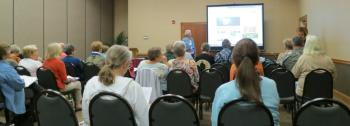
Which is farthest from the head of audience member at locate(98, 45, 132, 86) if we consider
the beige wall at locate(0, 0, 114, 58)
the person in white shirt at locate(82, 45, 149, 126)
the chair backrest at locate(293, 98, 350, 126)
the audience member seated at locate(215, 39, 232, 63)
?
the beige wall at locate(0, 0, 114, 58)

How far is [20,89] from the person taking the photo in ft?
12.7

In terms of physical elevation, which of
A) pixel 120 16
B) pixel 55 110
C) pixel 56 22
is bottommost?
pixel 55 110

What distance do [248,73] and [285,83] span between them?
2.53 m

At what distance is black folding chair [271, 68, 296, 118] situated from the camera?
439cm

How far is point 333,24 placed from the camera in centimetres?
706

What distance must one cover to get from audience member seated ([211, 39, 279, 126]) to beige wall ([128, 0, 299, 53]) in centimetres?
936

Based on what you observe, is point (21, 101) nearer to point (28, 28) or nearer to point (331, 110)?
point (331, 110)

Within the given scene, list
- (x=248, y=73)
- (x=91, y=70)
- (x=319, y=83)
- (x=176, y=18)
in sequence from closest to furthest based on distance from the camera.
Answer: (x=248, y=73)
(x=319, y=83)
(x=91, y=70)
(x=176, y=18)

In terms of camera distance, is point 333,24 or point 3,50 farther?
point 333,24

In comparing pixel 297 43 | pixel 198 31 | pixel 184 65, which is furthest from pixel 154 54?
pixel 198 31

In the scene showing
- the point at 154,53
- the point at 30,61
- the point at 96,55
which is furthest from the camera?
the point at 96,55

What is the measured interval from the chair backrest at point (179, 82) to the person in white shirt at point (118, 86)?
200 cm

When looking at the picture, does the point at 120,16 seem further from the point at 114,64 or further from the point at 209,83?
the point at 114,64

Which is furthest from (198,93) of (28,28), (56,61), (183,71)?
(28,28)
